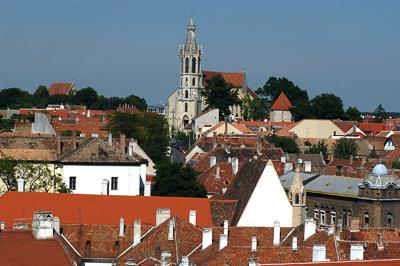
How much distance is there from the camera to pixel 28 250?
1609 inches

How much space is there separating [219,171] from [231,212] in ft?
63.8

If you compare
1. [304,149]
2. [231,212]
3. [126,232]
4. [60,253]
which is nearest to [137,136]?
[304,149]

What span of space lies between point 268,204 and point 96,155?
1604 cm

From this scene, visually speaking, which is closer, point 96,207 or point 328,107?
point 96,207

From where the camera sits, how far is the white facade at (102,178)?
254ft

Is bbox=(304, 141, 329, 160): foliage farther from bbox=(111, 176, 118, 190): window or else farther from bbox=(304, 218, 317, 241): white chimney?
bbox=(304, 218, 317, 241): white chimney

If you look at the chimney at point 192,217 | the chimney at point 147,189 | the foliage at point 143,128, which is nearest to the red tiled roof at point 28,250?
the chimney at point 192,217

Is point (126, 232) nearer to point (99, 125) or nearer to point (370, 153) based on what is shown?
point (99, 125)

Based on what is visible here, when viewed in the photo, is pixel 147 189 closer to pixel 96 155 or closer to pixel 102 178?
pixel 102 178

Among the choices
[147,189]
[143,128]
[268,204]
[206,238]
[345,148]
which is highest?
[143,128]

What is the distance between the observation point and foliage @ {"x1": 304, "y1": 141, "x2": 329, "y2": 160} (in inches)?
5551

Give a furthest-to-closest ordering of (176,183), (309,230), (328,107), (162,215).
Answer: (328,107) → (176,183) → (162,215) → (309,230)

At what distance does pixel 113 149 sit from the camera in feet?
261

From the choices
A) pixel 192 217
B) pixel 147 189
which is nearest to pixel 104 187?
pixel 147 189
